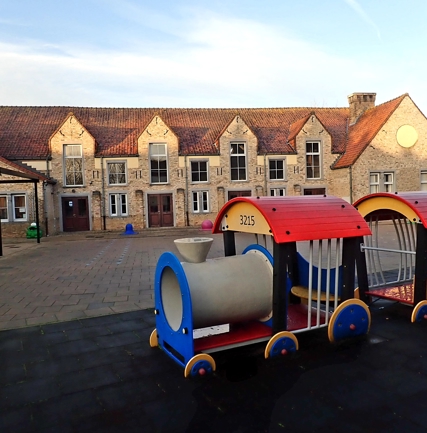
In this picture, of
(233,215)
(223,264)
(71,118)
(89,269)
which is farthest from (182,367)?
(71,118)

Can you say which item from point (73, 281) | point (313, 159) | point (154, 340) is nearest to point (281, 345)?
point (154, 340)

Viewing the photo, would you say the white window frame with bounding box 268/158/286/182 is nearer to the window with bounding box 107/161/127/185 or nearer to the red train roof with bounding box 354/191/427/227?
the window with bounding box 107/161/127/185

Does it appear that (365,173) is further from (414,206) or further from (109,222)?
(414,206)

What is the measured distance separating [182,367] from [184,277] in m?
1.14

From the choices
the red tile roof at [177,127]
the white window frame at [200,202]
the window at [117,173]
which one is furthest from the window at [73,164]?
the white window frame at [200,202]

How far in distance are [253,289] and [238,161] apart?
77.1ft

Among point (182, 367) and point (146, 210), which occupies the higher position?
point (146, 210)

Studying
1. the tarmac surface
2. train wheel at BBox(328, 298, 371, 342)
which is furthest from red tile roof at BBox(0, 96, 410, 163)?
train wheel at BBox(328, 298, 371, 342)

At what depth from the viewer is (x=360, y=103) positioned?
1198 inches

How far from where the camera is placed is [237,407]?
3.77m

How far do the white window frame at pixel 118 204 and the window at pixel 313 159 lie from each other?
13.3m

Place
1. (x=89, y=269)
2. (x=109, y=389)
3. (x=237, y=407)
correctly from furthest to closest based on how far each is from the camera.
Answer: (x=89, y=269) < (x=109, y=389) < (x=237, y=407)

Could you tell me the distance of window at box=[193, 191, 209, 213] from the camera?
27.4 metres

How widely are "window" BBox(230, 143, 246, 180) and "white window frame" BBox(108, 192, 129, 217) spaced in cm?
765
